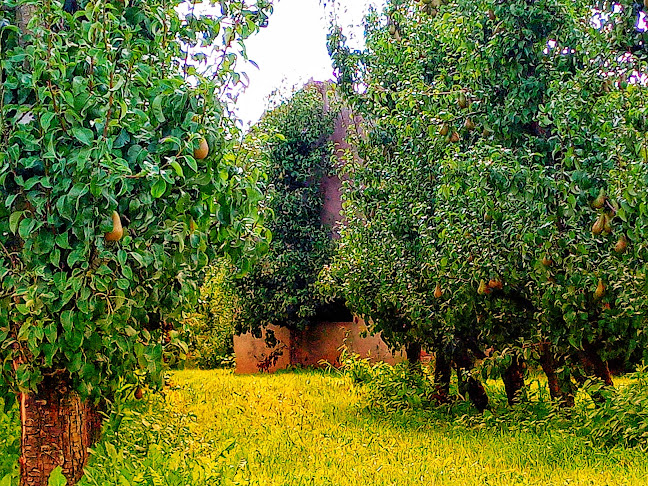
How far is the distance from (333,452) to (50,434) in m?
2.10

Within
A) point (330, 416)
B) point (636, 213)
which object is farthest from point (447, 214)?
point (330, 416)

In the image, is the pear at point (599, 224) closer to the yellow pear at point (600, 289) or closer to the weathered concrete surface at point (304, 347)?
the yellow pear at point (600, 289)

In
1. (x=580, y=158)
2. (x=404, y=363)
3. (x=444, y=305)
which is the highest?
(x=580, y=158)

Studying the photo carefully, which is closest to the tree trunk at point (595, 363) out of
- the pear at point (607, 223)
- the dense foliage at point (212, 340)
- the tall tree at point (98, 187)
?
the pear at point (607, 223)

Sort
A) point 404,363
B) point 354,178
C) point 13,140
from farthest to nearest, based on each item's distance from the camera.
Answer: point 404,363
point 354,178
point 13,140

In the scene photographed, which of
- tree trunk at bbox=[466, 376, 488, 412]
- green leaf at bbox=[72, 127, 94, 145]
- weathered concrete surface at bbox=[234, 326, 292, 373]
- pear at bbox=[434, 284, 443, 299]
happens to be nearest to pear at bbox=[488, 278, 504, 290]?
pear at bbox=[434, 284, 443, 299]

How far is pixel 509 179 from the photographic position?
448 centimetres

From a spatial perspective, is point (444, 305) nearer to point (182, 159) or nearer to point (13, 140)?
point (182, 159)

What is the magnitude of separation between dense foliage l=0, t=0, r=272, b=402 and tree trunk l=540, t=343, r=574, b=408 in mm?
3609

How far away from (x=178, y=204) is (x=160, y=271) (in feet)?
0.95

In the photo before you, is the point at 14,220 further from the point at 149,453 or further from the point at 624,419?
the point at 624,419

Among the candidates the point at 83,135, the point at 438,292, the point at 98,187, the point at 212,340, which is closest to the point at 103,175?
the point at 98,187

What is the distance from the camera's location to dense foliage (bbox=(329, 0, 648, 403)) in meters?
4.27

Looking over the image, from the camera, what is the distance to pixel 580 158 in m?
4.42
